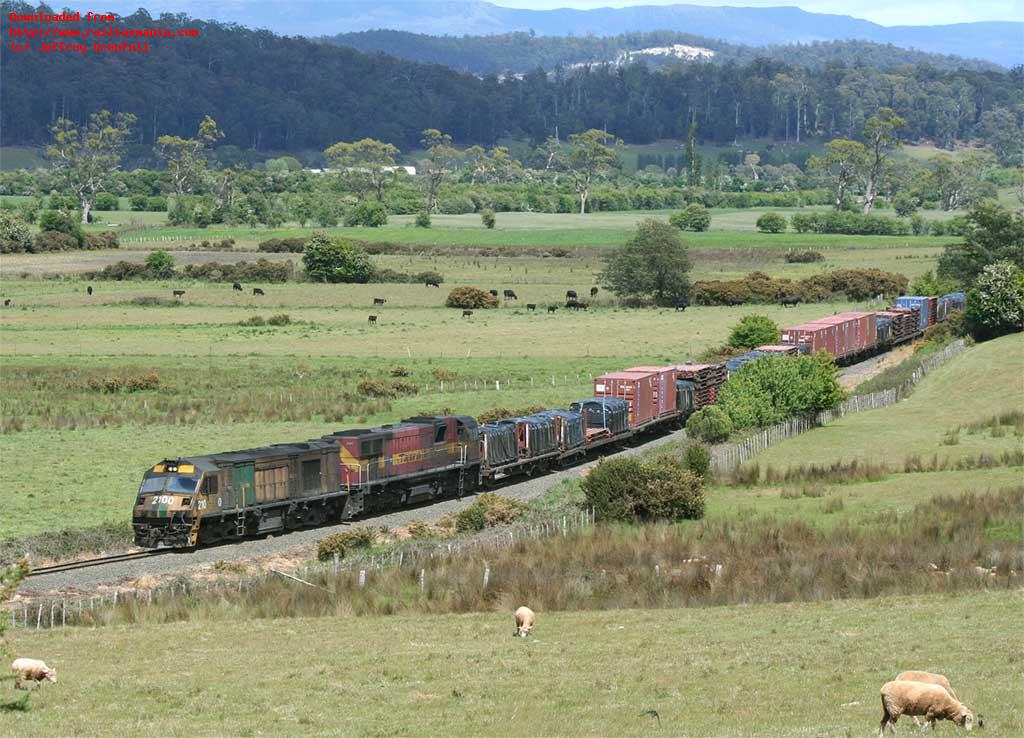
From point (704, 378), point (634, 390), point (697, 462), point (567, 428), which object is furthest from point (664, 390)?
point (697, 462)

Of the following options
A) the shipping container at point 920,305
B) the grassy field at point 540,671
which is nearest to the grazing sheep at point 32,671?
the grassy field at point 540,671

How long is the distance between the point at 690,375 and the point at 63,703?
48.5 meters

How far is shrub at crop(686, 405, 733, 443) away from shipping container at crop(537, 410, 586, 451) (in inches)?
246

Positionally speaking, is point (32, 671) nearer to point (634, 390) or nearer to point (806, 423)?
point (634, 390)

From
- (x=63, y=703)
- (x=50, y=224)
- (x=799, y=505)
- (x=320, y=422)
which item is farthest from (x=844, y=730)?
(x=50, y=224)

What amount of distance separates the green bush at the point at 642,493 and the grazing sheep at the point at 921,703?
2602 cm

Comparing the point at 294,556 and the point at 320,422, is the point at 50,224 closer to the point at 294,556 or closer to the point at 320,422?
the point at 320,422

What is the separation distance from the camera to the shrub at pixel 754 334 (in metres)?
88.1

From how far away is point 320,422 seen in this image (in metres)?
64.8

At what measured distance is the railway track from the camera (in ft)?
124

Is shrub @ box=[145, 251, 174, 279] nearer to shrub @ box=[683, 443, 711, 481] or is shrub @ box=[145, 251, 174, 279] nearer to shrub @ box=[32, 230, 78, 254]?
shrub @ box=[32, 230, 78, 254]

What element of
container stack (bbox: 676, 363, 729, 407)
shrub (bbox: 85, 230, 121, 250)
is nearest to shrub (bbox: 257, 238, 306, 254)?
shrub (bbox: 85, 230, 121, 250)

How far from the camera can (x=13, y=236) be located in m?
163

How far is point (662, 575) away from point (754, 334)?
177 feet
